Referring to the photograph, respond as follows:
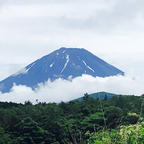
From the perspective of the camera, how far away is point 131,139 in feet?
22.0

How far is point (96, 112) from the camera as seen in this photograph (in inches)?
2119

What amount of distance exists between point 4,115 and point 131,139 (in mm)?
43568

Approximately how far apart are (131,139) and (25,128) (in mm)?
39278

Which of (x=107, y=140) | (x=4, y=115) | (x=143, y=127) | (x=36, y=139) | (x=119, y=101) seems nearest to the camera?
(x=107, y=140)

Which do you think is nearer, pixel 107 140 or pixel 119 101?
pixel 107 140

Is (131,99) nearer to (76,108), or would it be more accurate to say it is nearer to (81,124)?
(76,108)

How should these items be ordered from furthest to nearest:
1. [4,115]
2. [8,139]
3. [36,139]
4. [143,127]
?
[4,115]
[36,139]
[8,139]
[143,127]

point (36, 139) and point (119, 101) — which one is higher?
point (119, 101)

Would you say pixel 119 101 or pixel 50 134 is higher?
pixel 119 101

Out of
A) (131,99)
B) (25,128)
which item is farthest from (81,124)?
(131,99)

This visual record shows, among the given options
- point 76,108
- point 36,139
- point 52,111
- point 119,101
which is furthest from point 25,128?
point 119,101

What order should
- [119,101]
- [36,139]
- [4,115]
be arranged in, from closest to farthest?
[36,139]
[4,115]
[119,101]

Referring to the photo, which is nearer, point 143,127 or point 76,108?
point 143,127

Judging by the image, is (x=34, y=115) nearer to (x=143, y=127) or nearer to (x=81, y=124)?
(x=81, y=124)
